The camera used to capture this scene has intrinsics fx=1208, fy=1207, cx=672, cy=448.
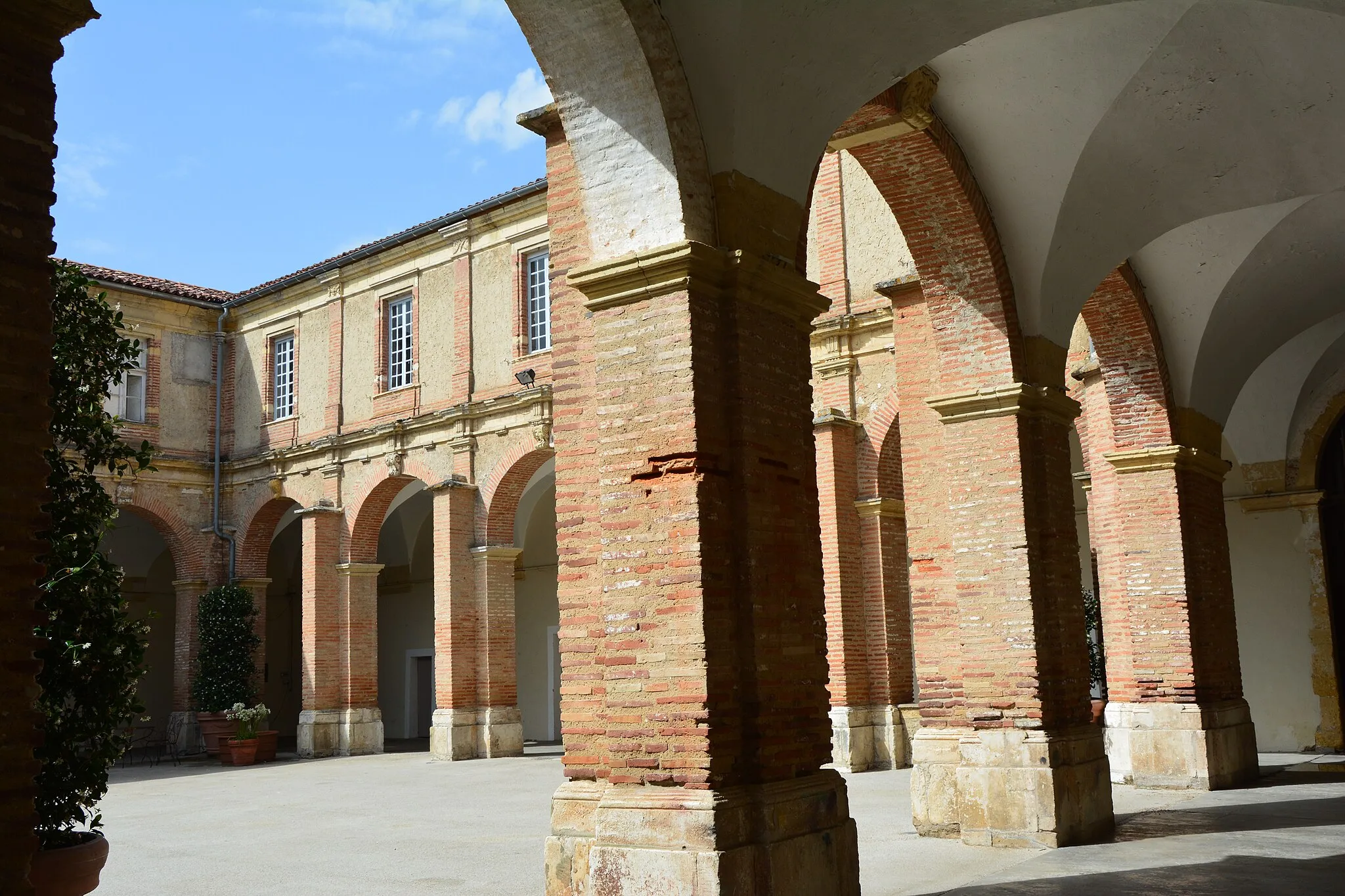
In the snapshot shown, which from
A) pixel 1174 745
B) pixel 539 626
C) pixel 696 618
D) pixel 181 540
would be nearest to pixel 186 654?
pixel 181 540

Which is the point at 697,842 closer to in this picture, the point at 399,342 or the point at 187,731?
the point at 399,342

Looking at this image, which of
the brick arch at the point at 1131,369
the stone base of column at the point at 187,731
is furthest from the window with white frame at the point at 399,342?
the brick arch at the point at 1131,369

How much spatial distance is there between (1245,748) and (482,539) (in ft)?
37.8

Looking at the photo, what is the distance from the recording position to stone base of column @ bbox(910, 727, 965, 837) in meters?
8.67

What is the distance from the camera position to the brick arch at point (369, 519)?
70.3ft

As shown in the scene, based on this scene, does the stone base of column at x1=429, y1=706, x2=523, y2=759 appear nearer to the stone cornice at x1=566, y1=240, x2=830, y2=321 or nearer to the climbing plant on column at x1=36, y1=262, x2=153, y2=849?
the stone cornice at x1=566, y1=240, x2=830, y2=321

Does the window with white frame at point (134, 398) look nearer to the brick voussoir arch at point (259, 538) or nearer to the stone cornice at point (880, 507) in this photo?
the brick voussoir arch at point (259, 538)

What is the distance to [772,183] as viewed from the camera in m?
6.23

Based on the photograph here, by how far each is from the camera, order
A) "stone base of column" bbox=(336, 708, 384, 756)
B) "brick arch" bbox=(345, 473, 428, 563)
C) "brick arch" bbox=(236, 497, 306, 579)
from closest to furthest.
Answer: "stone base of column" bbox=(336, 708, 384, 756) → "brick arch" bbox=(345, 473, 428, 563) → "brick arch" bbox=(236, 497, 306, 579)

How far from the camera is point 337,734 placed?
20.9m

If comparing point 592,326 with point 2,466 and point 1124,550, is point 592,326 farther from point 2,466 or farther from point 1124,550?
point 1124,550

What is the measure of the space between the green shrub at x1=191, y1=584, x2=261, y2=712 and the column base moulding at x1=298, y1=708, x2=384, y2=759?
6.09 feet

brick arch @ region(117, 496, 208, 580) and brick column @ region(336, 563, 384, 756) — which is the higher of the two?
brick arch @ region(117, 496, 208, 580)

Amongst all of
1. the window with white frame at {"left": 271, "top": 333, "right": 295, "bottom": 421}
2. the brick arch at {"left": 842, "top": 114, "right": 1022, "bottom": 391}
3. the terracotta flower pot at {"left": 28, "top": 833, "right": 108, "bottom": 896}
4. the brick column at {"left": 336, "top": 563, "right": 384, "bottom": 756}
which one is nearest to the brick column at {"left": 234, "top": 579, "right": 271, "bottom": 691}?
the brick column at {"left": 336, "top": 563, "right": 384, "bottom": 756}
